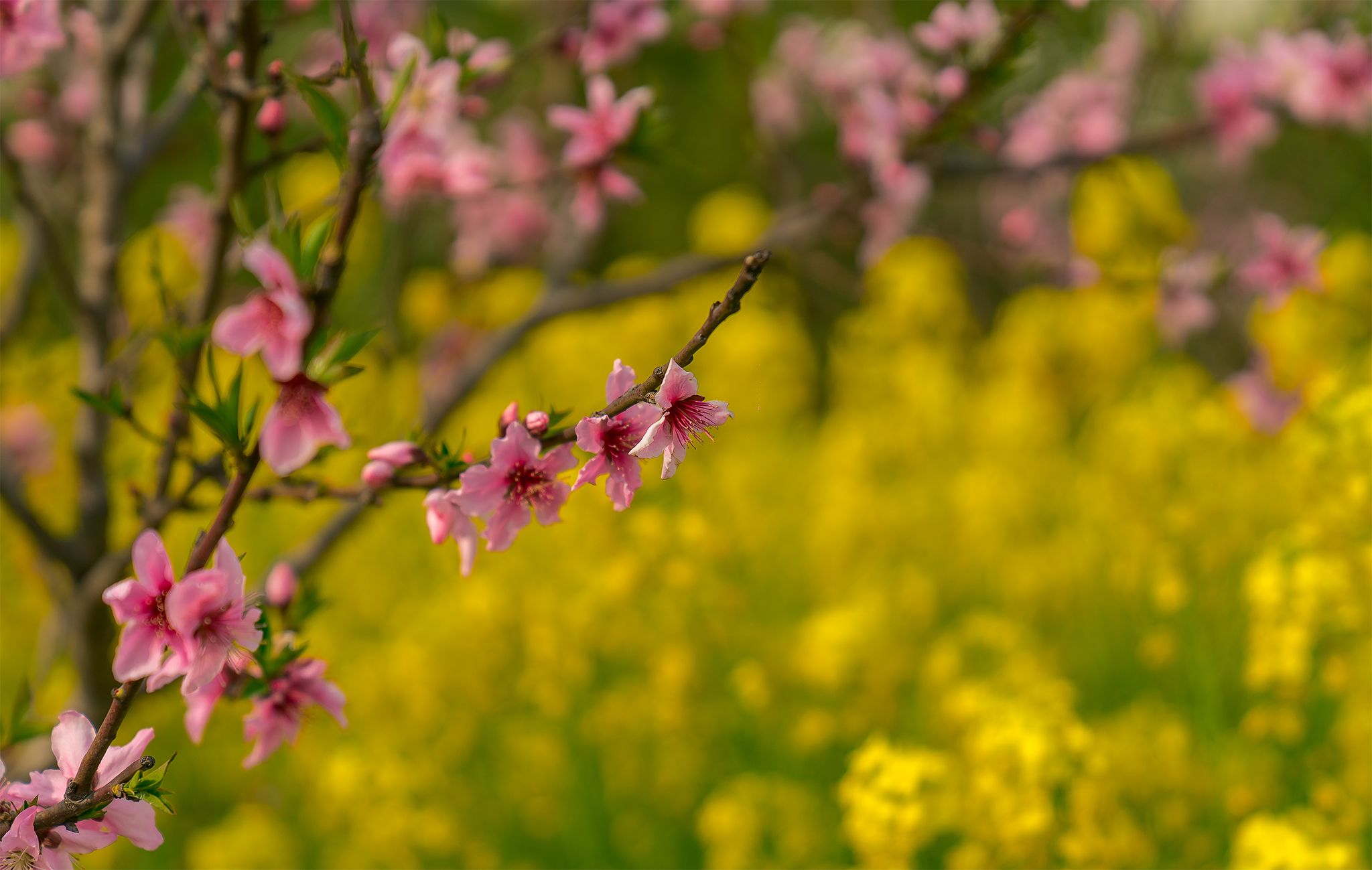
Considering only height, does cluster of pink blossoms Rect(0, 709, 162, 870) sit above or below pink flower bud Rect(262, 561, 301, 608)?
above

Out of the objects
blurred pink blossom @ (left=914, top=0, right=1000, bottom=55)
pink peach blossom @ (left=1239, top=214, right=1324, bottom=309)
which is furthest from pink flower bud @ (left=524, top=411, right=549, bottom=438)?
pink peach blossom @ (left=1239, top=214, right=1324, bottom=309)

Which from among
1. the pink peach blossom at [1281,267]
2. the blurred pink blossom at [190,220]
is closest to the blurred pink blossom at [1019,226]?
the pink peach blossom at [1281,267]

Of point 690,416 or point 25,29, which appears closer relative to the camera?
point 690,416

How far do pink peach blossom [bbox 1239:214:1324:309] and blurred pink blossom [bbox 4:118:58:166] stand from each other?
15.3ft

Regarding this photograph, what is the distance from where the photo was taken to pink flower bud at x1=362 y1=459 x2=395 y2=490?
1.39 m

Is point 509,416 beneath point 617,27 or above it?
beneath

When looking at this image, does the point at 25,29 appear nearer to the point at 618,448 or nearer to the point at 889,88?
the point at 618,448

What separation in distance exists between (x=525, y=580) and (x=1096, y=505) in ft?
9.75

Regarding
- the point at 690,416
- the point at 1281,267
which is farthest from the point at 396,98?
the point at 1281,267

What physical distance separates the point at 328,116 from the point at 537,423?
517 mm

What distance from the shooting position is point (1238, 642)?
13.2 ft

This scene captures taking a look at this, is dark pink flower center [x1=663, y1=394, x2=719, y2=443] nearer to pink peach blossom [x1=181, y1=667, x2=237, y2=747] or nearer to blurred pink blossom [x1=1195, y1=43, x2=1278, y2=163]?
pink peach blossom [x1=181, y1=667, x2=237, y2=747]

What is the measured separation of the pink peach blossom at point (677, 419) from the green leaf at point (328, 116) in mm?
578

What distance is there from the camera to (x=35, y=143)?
3.80m
